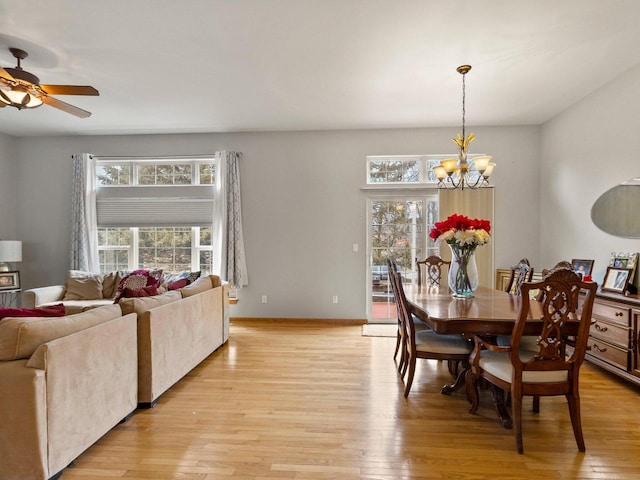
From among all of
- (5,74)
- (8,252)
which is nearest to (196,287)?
(5,74)

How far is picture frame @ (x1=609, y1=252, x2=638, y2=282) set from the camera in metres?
3.11

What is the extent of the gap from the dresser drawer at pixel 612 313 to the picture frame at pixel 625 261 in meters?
0.38

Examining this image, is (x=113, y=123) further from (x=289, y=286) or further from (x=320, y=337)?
(x=320, y=337)

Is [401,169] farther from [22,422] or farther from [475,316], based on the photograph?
[22,422]

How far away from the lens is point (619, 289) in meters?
3.12

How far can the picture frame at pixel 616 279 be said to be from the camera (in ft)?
10.1

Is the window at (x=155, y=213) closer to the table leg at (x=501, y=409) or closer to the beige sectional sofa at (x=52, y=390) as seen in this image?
the beige sectional sofa at (x=52, y=390)

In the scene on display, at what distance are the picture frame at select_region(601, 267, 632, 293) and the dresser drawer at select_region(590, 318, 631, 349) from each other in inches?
14.0

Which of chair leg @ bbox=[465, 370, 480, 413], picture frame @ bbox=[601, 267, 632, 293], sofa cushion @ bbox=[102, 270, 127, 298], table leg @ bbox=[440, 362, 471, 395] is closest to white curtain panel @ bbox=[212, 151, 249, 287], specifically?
sofa cushion @ bbox=[102, 270, 127, 298]

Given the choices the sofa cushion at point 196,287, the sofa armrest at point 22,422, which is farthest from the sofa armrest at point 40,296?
the sofa armrest at point 22,422

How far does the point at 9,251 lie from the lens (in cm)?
455

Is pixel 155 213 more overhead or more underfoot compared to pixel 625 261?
more overhead

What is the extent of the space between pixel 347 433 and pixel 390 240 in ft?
10.6

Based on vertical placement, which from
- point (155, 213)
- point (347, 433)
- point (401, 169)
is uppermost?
point (401, 169)
